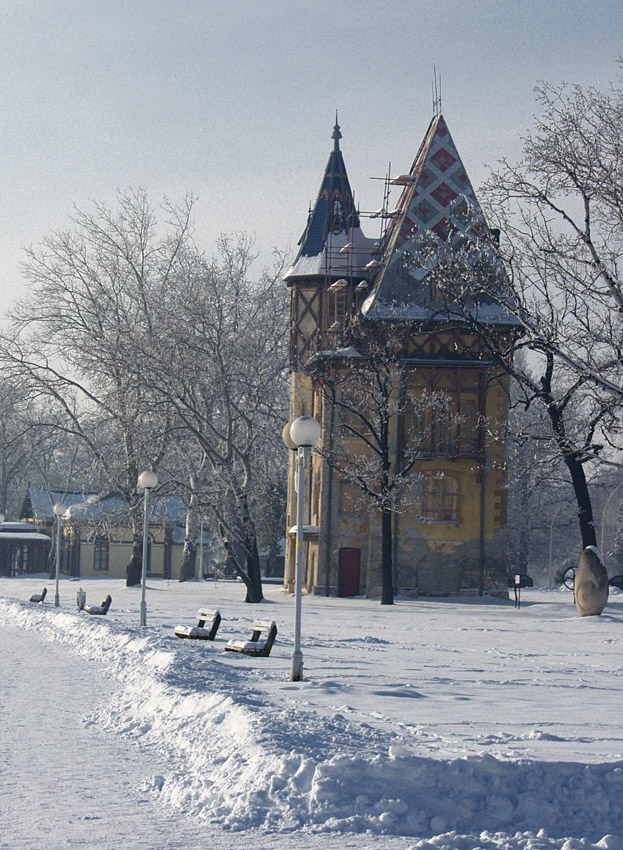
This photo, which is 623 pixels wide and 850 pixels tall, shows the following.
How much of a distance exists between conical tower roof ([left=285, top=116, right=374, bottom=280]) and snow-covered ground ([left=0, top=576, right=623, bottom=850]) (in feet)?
95.6

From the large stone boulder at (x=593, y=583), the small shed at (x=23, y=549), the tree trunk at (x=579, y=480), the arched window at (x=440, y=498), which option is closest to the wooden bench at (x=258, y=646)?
the tree trunk at (x=579, y=480)

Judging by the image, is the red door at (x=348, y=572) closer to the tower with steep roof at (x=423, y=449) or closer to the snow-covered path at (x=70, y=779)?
the tower with steep roof at (x=423, y=449)

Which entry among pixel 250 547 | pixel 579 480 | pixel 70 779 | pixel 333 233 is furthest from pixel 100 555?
pixel 70 779

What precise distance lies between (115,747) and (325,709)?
7.52ft

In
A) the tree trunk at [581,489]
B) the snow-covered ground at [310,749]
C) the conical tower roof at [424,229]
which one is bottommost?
the snow-covered ground at [310,749]

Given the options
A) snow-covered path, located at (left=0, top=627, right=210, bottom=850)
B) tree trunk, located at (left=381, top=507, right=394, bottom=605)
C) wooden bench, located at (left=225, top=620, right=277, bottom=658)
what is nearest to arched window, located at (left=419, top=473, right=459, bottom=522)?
tree trunk, located at (left=381, top=507, right=394, bottom=605)

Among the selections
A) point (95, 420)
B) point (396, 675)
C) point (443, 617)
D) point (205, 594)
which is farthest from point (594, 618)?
point (95, 420)

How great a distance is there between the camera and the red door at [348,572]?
43469 mm

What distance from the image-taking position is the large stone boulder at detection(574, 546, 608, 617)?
100ft

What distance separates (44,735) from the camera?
11.4 m

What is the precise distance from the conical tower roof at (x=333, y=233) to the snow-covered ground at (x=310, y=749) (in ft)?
95.6

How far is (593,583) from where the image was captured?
100ft

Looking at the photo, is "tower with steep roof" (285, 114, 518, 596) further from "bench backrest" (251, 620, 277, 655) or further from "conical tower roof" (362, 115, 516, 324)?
"bench backrest" (251, 620, 277, 655)

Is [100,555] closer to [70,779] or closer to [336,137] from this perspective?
[336,137]
